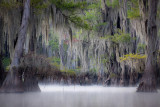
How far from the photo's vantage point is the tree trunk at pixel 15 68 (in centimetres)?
692

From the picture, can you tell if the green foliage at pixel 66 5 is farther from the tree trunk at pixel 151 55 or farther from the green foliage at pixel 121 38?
the green foliage at pixel 121 38

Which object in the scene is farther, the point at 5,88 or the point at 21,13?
the point at 21,13

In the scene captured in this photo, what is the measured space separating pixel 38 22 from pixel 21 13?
2.52 ft

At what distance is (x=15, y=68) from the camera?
7.09 m

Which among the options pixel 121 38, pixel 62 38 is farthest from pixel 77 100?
pixel 121 38

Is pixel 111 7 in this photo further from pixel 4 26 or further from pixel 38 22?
pixel 4 26

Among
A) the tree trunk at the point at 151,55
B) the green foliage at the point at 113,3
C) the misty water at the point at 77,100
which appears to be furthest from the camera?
the green foliage at the point at 113,3

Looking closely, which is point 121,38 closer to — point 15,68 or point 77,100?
point 15,68

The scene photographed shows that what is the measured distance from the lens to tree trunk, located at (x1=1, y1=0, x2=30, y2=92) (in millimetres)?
6922

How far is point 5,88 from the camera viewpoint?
22.4ft

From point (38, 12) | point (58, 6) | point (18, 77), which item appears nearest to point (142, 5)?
point (58, 6)

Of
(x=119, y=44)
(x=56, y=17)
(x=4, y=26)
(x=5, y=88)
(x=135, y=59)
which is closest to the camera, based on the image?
(x=5, y=88)

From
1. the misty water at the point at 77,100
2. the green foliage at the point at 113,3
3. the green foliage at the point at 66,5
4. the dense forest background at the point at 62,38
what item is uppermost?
the green foliage at the point at 113,3

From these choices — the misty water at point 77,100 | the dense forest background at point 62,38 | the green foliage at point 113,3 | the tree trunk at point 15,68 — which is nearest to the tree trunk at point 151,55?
the dense forest background at point 62,38
